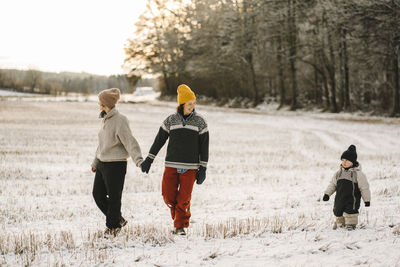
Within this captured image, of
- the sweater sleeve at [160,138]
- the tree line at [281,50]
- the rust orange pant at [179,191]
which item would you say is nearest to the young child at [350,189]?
the rust orange pant at [179,191]

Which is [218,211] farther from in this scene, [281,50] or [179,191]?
[281,50]

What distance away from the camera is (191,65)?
46.5 m

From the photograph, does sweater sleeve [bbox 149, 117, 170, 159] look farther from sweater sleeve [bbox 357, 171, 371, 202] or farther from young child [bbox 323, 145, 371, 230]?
sweater sleeve [bbox 357, 171, 371, 202]

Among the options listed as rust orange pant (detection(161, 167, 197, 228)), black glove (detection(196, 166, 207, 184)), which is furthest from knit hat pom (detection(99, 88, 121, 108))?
black glove (detection(196, 166, 207, 184))

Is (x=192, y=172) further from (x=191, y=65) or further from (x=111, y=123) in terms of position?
(x=191, y=65)

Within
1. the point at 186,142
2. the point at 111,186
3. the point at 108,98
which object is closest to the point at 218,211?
the point at 186,142

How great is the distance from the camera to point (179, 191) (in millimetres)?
5090

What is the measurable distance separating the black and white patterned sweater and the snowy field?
0.89 metres

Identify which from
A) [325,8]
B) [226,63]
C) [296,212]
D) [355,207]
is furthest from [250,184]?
[226,63]

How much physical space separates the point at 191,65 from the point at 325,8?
21.9 meters

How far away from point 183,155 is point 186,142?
168 millimetres

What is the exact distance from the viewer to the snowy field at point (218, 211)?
14.0 feet

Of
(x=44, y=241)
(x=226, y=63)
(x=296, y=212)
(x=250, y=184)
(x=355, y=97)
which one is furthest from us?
(x=226, y=63)

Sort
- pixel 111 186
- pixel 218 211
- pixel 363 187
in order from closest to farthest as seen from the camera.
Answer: pixel 111 186, pixel 363 187, pixel 218 211
